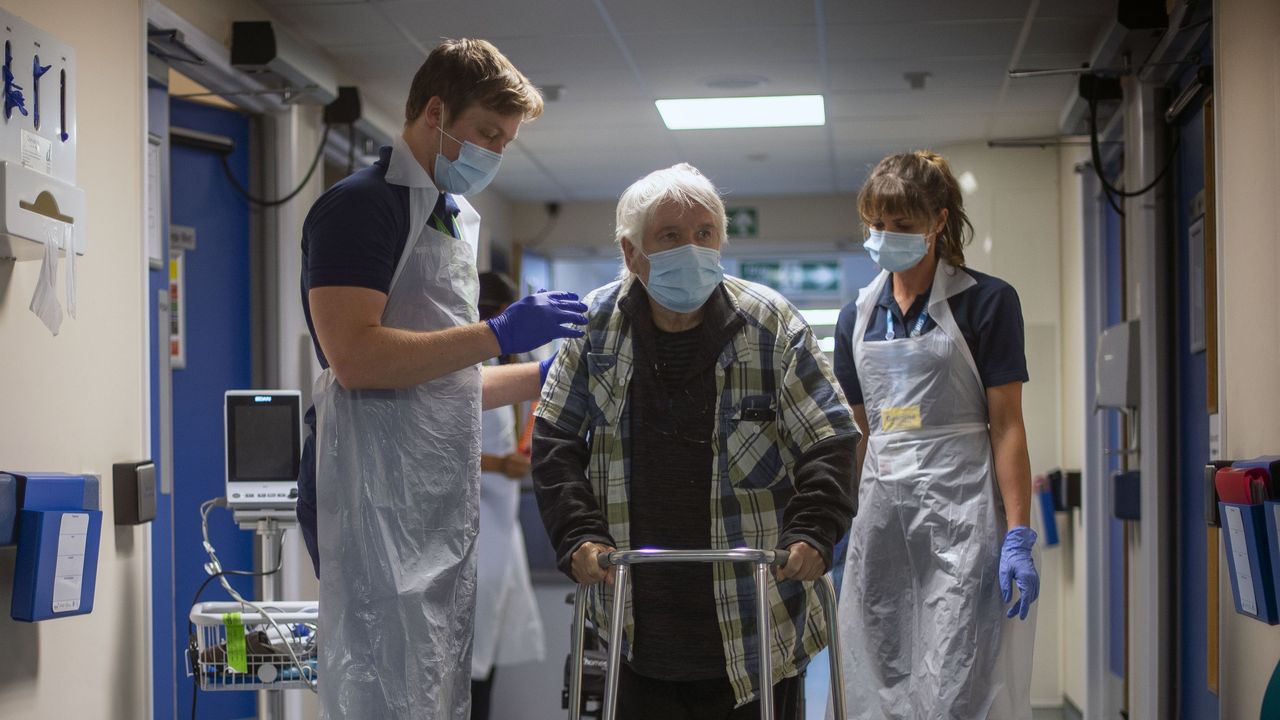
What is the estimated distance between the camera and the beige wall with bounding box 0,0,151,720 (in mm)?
2576

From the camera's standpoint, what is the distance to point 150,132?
3904 mm

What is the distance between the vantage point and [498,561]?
15.6 feet

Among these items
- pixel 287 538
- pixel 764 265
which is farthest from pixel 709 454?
pixel 764 265

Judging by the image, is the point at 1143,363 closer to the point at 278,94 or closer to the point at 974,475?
the point at 974,475

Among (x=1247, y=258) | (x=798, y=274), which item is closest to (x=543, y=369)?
(x=1247, y=258)

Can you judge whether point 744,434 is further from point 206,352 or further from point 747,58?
point 747,58

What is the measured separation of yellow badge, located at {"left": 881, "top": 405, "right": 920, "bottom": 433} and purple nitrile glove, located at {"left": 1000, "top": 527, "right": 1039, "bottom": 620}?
30 cm

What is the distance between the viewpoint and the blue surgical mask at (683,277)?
2084 millimetres

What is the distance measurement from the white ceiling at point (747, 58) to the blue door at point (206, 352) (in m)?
0.61

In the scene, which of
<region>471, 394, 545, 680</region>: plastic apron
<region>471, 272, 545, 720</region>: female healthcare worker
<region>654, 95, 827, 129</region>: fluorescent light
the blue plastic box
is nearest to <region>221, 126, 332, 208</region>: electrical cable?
<region>471, 272, 545, 720</region>: female healthcare worker

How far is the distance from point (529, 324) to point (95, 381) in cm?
138

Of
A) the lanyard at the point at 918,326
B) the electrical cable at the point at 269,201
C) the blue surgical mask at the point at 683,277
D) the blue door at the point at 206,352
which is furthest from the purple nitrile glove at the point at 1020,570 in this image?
the electrical cable at the point at 269,201

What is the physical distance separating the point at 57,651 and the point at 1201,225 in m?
3.33

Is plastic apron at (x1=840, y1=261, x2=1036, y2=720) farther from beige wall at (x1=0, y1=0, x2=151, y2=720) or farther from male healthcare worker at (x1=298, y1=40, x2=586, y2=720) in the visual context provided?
beige wall at (x1=0, y1=0, x2=151, y2=720)
